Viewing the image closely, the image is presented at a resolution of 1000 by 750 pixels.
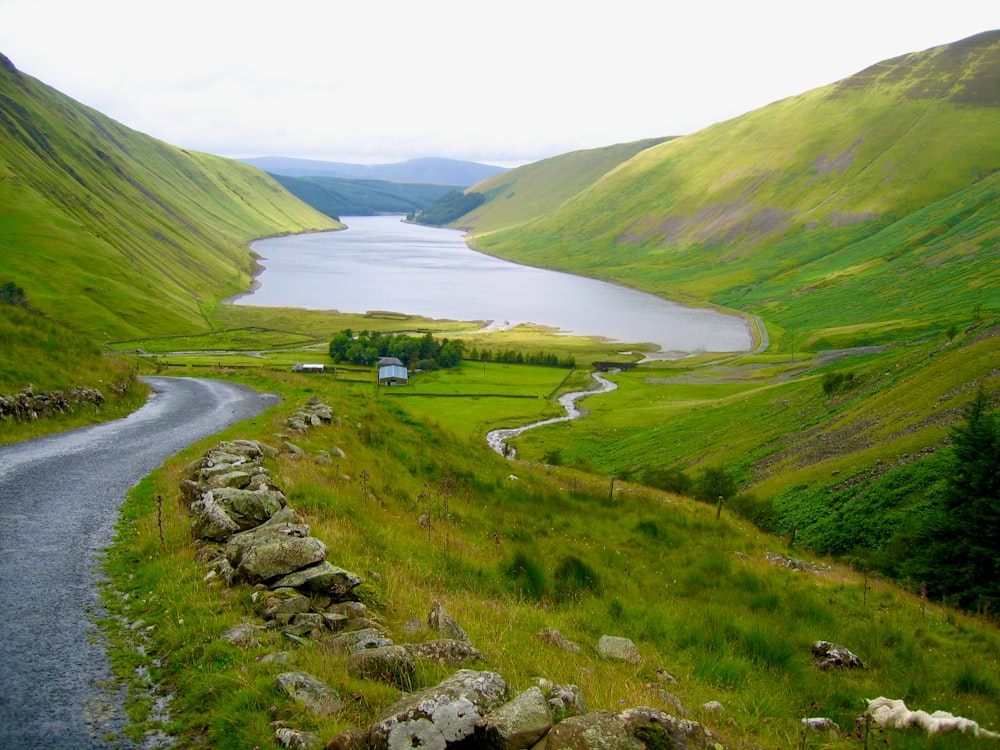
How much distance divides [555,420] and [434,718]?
8517cm

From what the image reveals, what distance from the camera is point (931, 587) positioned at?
20.7 meters

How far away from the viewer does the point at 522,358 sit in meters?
134

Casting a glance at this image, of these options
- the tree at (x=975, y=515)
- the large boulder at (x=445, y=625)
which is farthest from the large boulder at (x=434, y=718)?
the tree at (x=975, y=515)

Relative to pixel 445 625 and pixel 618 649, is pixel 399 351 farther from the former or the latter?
pixel 445 625

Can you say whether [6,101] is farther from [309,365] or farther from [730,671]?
[730,671]

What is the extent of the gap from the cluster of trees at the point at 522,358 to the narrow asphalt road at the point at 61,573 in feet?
355

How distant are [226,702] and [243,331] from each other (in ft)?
506

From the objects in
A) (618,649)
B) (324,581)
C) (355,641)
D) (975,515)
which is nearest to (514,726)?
(355,641)

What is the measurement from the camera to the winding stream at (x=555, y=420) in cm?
7444

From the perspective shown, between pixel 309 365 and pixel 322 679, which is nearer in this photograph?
pixel 322 679

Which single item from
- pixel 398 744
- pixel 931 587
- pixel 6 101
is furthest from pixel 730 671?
pixel 6 101

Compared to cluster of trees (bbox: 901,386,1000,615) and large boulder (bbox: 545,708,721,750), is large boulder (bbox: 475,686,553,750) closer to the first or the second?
large boulder (bbox: 545,708,721,750)

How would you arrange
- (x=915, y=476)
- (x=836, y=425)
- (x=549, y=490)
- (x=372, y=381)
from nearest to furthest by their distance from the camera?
1. (x=549, y=490)
2. (x=915, y=476)
3. (x=836, y=425)
4. (x=372, y=381)

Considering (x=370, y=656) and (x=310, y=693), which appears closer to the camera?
(x=310, y=693)
